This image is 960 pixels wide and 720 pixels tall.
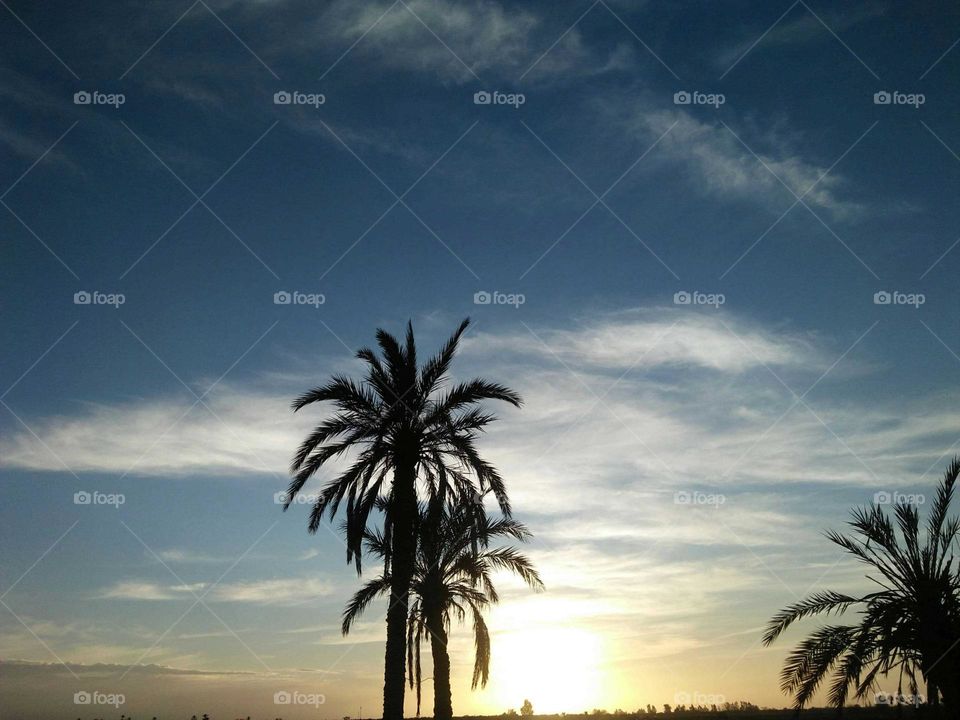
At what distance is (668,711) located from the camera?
31969 millimetres

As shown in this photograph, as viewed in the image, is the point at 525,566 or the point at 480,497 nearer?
the point at 480,497

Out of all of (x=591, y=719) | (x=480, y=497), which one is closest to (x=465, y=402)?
(x=480, y=497)

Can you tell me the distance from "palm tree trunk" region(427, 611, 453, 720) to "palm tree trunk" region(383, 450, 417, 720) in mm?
4786

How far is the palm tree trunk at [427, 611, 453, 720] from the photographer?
1053 inches

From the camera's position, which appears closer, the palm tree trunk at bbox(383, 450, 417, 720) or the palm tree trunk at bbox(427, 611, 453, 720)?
the palm tree trunk at bbox(383, 450, 417, 720)

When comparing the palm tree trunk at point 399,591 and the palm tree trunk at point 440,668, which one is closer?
the palm tree trunk at point 399,591

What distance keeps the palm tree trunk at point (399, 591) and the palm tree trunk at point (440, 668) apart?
4.79 metres

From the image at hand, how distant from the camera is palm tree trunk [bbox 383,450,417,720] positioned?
22016mm

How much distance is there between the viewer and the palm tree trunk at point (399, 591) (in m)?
22.0

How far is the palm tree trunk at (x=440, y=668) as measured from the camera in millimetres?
26750

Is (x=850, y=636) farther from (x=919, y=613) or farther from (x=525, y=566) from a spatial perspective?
(x=525, y=566)

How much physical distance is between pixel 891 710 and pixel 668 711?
29.2ft

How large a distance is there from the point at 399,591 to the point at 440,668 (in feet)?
21.5

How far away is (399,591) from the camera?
72.0 feet
